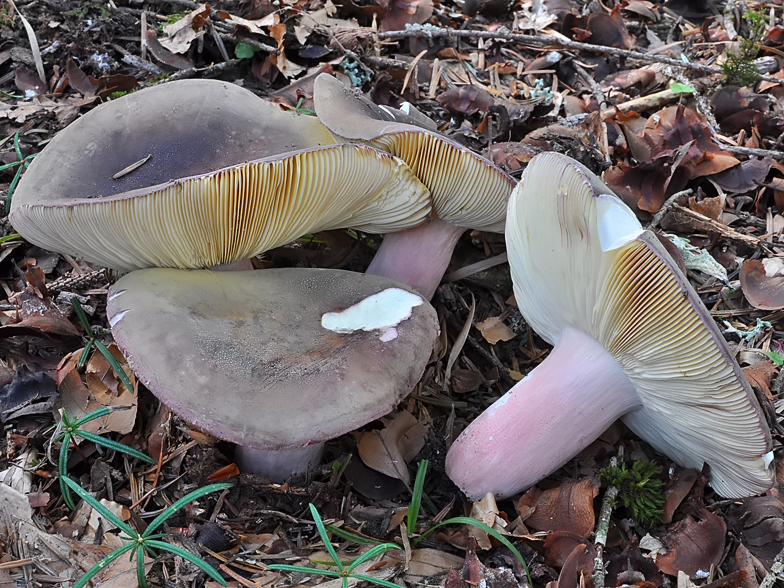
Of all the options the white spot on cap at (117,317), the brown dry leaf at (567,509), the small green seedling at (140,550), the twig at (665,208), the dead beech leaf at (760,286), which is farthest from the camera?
the twig at (665,208)

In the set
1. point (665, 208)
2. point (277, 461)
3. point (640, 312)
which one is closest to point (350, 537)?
point (277, 461)

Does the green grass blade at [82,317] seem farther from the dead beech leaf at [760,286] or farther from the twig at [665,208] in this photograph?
the dead beech leaf at [760,286]

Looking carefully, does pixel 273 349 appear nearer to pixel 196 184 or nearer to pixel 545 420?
pixel 196 184

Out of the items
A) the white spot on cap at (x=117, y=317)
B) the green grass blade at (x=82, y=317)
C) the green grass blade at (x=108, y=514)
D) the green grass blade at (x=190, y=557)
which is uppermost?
the white spot on cap at (x=117, y=317)

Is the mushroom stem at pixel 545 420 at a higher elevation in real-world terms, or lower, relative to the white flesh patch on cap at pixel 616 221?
lower

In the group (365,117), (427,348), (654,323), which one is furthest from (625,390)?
(365,117)

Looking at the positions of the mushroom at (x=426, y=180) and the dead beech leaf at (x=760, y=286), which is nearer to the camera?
the mushroom at (x=426, y=180)

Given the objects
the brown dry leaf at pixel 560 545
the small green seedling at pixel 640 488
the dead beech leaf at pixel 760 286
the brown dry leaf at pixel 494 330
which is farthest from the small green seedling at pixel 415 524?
the dead beech leaf at pixel 760 286
